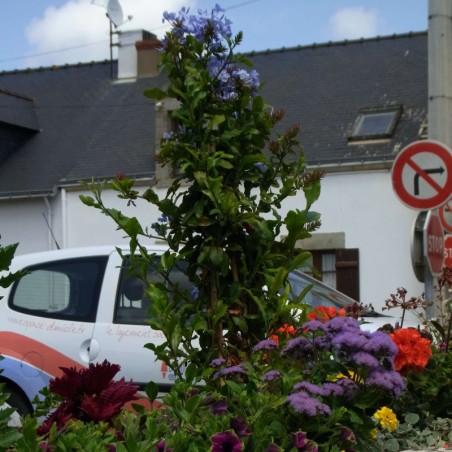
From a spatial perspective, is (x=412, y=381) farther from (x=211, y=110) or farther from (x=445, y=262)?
(x=445, y=262)

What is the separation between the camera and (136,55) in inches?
1187

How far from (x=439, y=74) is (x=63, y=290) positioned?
3705 mm

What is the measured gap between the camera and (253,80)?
469 centimetres

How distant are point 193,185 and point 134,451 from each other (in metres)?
1.62

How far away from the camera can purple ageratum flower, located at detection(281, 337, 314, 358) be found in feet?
14.0

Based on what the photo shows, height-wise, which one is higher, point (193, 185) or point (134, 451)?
point (193, 185)

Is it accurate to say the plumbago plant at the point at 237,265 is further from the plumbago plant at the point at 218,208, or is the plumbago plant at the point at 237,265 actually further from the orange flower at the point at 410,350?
the orange flower at the point at 410,350

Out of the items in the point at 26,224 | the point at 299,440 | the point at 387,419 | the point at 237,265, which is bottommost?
the point at 387,419

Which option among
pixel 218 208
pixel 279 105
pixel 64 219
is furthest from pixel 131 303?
pixel 279 105

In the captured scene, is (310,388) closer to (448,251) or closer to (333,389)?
(333,389)

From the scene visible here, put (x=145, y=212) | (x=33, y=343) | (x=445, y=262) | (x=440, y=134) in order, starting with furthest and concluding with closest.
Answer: (x=145, y=212) < (x=445, y=262) < (x=440, y=134) < (x=33, y=343)

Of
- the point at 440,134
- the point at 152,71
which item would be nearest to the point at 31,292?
the point at 440,134

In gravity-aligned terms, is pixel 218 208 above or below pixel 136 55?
below

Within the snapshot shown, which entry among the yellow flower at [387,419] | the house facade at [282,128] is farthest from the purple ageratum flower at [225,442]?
the house facade at [282,128]
